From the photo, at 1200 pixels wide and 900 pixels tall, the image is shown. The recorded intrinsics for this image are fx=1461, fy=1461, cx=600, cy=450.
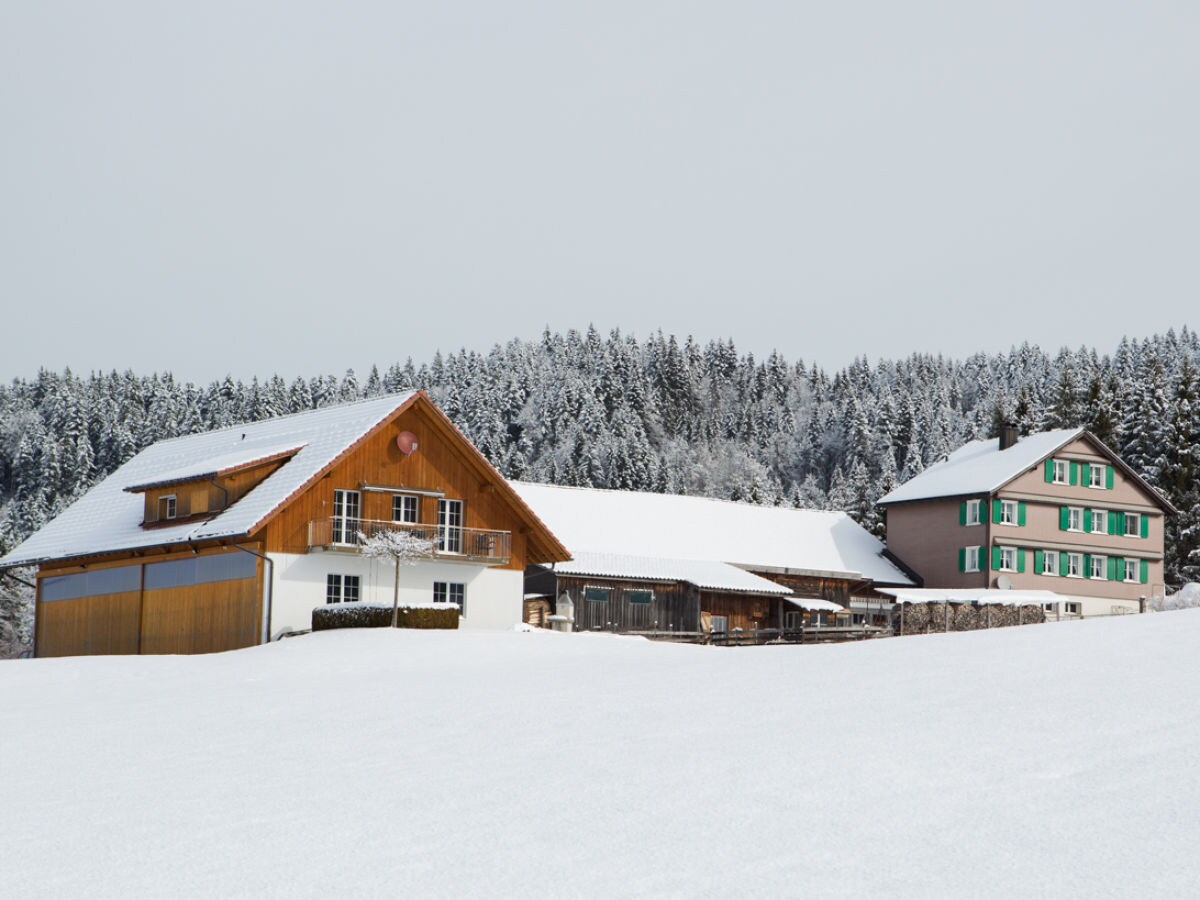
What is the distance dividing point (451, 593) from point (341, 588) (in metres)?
3.81

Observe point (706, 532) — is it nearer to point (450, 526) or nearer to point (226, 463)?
point (450, 526)

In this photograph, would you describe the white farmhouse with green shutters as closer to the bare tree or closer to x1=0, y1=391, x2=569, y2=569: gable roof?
x1=0, y1=391, x2=569, y2=569: gable roof

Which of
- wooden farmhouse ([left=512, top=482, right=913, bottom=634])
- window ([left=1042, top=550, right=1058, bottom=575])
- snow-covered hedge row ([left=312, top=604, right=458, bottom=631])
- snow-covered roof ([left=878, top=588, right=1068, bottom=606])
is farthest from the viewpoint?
window ([left=1042, top=550, right=1058, bottom=575])

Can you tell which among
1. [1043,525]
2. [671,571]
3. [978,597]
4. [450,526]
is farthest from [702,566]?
[1043,525]

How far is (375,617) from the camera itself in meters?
38.6

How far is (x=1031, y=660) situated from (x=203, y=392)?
16597 centimetres

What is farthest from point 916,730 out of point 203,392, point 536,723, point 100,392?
point 203,392

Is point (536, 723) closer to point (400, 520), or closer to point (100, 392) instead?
point (400, 520)

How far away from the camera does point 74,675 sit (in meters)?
32.8

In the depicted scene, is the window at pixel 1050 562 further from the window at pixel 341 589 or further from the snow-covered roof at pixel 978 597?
the window at pixel 341 589

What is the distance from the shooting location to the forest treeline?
396 feet

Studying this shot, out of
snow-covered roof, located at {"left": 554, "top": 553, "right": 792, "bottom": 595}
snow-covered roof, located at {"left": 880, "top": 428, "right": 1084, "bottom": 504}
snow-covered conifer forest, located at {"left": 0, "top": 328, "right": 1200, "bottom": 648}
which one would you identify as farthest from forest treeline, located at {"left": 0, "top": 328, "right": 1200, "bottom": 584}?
snow-covered roof, located at {"left": 554, "top": 553, "right": 792, "bottom": 595}

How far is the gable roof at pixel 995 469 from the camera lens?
66.8 metres

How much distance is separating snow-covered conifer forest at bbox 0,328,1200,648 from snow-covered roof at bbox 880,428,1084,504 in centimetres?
1554
